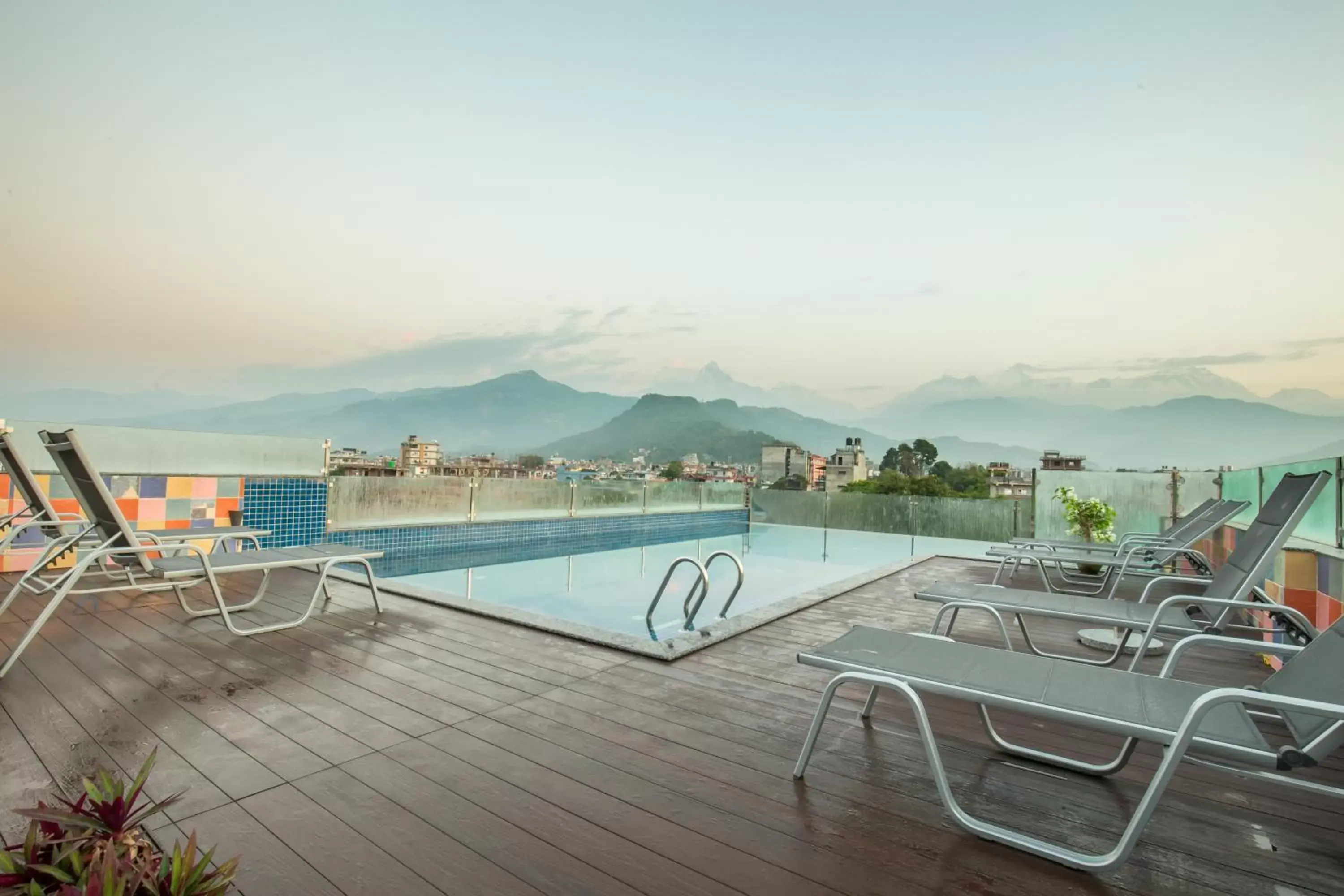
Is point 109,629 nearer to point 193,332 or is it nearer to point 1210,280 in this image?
point 193,332

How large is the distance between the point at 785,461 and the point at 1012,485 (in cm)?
1393

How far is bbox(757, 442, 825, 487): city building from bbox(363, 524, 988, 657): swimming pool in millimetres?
6542

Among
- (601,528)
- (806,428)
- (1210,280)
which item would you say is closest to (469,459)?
(601,528)

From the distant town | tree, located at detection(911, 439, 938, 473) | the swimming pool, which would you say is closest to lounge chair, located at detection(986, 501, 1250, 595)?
the swimming pool

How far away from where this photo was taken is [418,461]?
9.34m

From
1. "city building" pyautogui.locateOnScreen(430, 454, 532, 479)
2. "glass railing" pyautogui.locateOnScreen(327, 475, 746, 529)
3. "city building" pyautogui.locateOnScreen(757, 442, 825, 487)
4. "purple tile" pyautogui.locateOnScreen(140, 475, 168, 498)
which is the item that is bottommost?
"glass railing" pyautogui.locateOnScreen(327, 475, 746, 529)

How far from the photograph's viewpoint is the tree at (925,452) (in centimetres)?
2778

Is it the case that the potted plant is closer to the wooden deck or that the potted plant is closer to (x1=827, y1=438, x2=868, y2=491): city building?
the wooden deck

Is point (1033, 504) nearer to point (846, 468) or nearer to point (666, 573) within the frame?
point (666, 573)

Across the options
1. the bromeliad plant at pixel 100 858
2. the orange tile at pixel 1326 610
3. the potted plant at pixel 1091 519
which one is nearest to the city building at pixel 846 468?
the potted plant at pixel 1091 519

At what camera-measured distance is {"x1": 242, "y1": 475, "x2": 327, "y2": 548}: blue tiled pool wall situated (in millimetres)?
6555

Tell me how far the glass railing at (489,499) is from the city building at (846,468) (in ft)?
10.3

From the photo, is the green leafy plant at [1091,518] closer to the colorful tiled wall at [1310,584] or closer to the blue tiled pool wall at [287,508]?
the colorful tiled wall at [1310,584]

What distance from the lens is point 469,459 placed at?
33.2 ft
